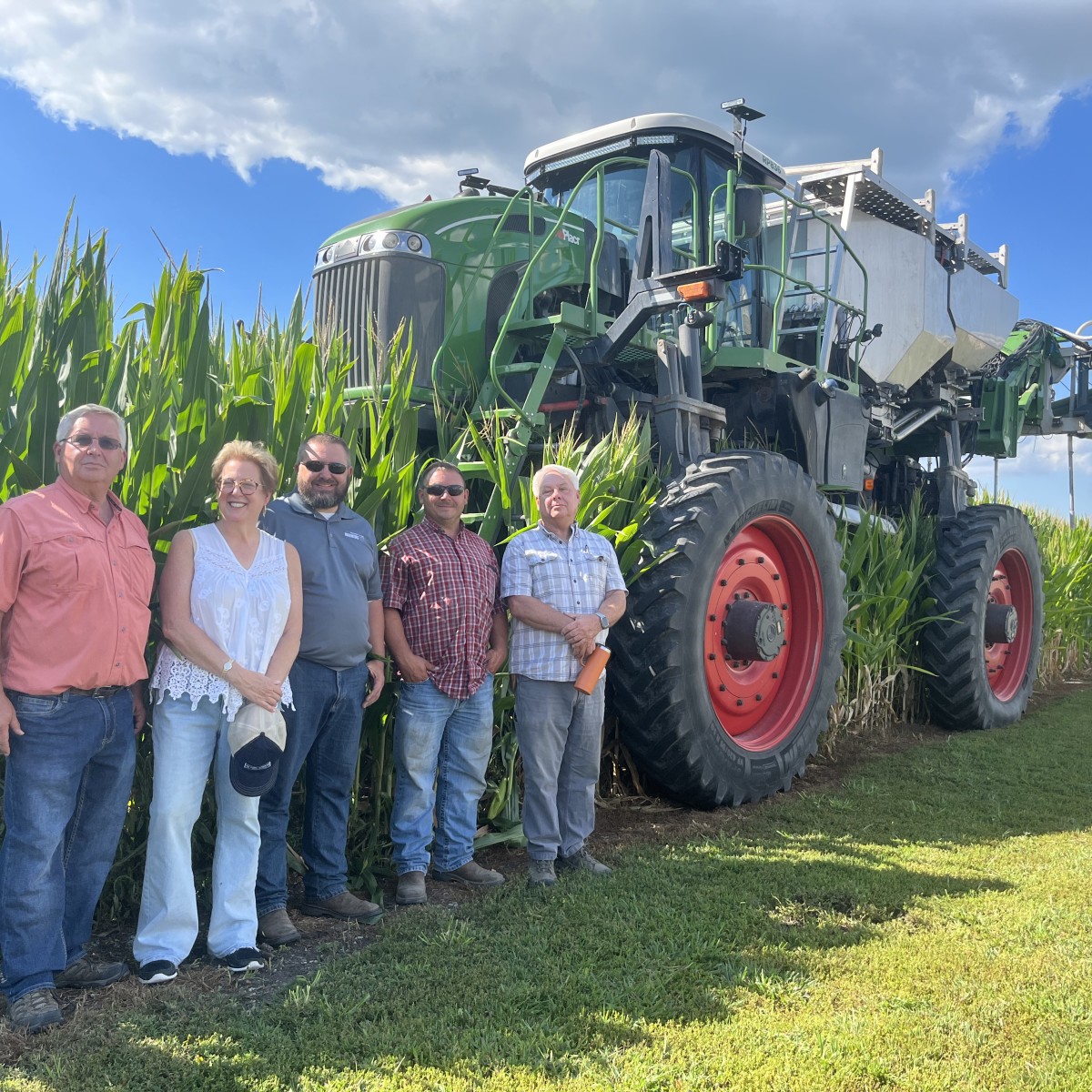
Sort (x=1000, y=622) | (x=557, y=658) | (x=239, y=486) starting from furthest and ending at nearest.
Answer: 1. (x=1000, y=622)
2. (x=557, y=658)
3. (x=239, y=486)

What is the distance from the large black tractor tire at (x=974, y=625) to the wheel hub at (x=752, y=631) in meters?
2.53

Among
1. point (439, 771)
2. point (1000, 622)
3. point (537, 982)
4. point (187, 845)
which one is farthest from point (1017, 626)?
point (187, 845)

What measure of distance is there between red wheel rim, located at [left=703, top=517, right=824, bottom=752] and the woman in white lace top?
1931mm

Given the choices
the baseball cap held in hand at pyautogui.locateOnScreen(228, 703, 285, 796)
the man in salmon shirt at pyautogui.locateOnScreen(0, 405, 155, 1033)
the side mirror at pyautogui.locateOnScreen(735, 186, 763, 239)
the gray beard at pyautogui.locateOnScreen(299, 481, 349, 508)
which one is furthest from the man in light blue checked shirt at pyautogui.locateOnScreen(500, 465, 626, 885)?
the side mirror at pyautogui.locateOnScreen(735, 186, 763, 239)

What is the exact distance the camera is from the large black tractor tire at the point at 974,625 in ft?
20.9

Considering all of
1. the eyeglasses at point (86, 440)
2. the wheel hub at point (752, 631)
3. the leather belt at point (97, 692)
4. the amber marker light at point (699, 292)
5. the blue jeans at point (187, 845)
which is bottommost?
the blue jeans at point (187, 845)

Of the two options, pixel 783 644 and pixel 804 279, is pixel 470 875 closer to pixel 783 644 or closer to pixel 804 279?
pixel 783 644

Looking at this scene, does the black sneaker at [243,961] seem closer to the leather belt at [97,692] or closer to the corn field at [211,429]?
the corn field at [211,429]

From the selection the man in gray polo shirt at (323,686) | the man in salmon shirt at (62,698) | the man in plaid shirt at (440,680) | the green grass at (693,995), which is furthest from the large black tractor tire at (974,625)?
the man in salmon shirt at (62,698)

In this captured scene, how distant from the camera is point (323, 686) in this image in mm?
3008

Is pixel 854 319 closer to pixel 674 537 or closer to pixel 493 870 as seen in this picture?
pixel 674 537

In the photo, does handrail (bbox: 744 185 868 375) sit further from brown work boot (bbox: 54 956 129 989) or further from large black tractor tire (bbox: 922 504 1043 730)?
brown work boot (bbox: 54 956 129 989)

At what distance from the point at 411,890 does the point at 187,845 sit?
770 mm

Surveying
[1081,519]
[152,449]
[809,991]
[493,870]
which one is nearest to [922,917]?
[809,991]
